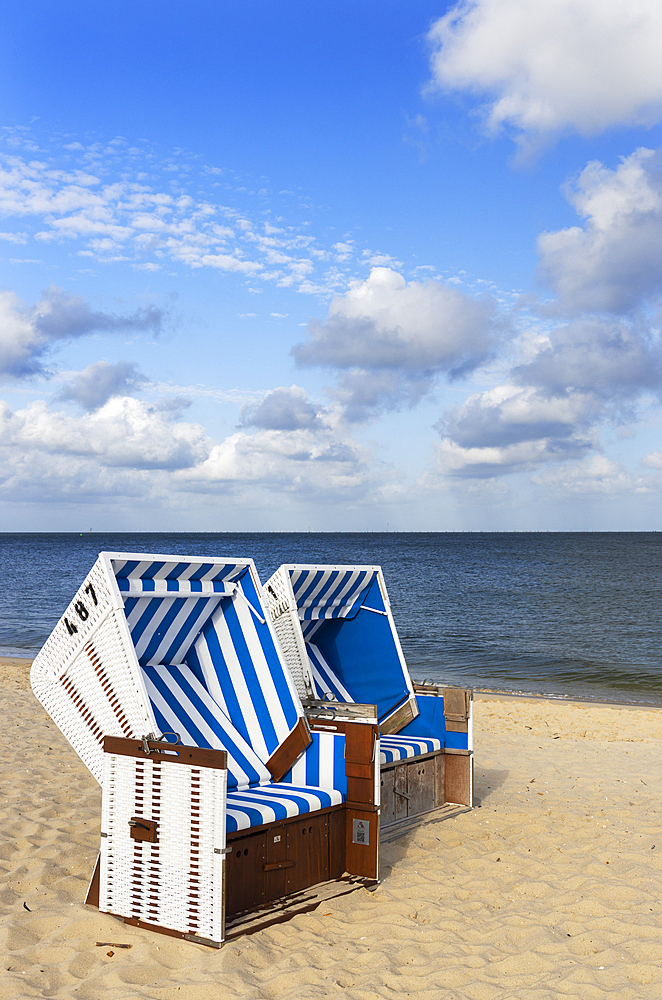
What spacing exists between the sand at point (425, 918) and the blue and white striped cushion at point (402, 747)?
1.66 feet

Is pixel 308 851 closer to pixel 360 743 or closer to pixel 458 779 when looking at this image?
pixel 360 743

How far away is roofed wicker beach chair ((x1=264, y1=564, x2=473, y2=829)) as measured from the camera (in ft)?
18.1

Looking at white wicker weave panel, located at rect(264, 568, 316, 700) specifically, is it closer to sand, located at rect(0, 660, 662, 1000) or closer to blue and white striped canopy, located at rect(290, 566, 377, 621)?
blue and white striped canopy, located at rect(290, 566, 377, 621)

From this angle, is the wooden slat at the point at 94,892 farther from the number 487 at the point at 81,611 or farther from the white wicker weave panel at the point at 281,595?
the white wicker weave panel at the point at 281,595

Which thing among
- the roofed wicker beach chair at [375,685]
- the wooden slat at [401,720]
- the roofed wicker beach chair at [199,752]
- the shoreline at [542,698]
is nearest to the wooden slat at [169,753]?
the roofed wicker beach chair at [199,752]

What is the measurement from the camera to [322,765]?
15.1 feet

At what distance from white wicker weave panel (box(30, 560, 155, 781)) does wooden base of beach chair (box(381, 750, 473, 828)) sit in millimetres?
2001

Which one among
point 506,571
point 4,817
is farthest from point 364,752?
point 506,571

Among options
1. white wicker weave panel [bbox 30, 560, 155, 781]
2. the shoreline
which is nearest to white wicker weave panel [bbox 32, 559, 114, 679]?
white wicker weave panel [bbox 30, 560, 155, 781]

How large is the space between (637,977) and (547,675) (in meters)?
12.7

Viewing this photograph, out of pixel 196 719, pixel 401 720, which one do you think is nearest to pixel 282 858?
pixel 196 719

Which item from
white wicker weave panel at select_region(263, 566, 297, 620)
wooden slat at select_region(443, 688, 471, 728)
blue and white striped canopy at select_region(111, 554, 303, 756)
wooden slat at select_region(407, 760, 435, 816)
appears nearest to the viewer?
blue and white striped canopy at select_region(111, 554, 303, 756)

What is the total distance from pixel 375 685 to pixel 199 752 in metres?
3.21

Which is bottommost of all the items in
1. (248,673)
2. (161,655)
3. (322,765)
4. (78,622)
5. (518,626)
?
(518,626)
